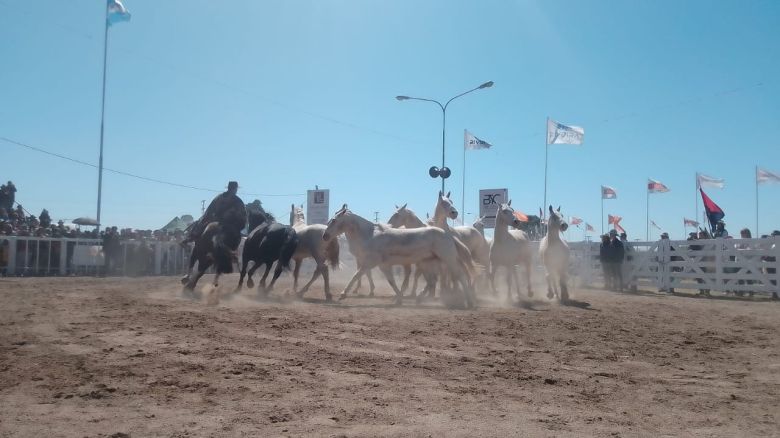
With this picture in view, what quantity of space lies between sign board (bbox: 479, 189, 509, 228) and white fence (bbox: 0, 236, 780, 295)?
20.6ft

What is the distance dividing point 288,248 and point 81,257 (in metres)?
14.0

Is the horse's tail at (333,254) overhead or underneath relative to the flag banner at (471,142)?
underneath

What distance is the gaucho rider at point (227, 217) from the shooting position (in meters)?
12.8

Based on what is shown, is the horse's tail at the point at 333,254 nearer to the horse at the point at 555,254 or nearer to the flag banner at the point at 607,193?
the horse at the point at 555,254

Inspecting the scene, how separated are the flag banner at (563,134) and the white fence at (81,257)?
58.3 ft

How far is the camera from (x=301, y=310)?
10117mm

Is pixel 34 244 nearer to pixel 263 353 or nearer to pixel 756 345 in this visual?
pixel 263 353

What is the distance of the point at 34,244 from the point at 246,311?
1614 centimetres

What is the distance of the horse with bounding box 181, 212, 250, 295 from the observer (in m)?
12.2

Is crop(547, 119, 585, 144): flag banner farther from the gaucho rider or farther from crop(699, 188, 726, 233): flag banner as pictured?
the gaucho rider

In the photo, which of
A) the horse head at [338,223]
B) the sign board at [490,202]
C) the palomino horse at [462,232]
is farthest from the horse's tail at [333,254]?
the sign board at [490,202]

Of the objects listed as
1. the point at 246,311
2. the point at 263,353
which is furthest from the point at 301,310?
the point at 263,353

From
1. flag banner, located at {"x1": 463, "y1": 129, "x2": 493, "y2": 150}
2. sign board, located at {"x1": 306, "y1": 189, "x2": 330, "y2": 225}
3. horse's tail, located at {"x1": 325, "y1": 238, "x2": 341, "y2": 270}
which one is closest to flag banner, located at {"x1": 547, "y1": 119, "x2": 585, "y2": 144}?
flag banner, located at {"x1": 463, "y1": 129, "x2": 493, "y2": 150}

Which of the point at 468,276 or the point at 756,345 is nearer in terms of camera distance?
the point at 756,345
